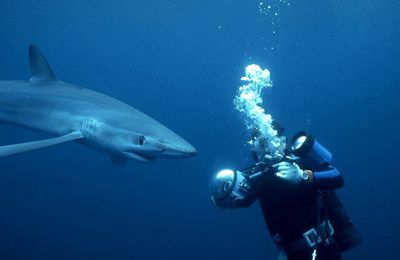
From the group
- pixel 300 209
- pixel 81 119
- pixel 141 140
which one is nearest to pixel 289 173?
pixel 300 209

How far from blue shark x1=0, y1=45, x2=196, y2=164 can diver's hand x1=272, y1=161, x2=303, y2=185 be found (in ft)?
4.22

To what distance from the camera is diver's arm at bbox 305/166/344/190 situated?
3.81 metres

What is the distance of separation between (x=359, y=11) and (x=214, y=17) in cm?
1412

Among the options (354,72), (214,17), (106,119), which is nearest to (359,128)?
(354,72)

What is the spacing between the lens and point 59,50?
70000 mm

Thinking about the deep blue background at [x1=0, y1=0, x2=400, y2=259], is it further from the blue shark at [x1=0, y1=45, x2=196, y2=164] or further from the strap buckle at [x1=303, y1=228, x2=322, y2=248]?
the strap buckle at [x1=303, y1=228, x2=322, y2=248]

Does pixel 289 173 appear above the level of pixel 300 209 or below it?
above

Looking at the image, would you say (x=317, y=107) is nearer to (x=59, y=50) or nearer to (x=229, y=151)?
(x=229, y=151)

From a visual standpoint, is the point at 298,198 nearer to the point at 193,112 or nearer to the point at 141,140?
the point at 141,140

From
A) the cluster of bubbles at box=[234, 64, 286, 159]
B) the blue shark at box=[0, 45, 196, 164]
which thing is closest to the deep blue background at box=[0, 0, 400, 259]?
the blue shark at box=[0, 45, 196, 164]

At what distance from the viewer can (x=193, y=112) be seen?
61.2 meters

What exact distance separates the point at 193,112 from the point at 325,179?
5754 centimetres

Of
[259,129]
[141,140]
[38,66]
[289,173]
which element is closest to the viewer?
[289,173]

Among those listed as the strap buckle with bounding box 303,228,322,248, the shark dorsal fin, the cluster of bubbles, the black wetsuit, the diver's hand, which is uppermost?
the shark dorsal fin
